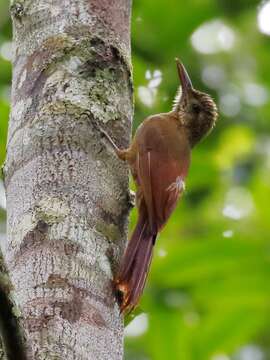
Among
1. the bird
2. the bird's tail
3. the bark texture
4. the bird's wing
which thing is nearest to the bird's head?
the bird

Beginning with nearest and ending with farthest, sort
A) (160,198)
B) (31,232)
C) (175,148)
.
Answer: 1. (31,232)
2. (160,198)
3. (175,148)

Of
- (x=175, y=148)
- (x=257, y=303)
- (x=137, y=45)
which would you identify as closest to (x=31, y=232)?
(x=257, y=303)

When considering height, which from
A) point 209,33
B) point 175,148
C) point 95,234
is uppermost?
point 95,234

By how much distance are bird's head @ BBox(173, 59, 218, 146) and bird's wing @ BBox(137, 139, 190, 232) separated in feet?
2.02

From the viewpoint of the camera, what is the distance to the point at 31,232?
2293mm

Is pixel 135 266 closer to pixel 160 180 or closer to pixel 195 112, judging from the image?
pixel 160 180

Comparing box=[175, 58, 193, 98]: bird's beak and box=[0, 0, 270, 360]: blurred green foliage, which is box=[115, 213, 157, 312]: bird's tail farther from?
box=[175, 58, 193, 98]: bird's beak

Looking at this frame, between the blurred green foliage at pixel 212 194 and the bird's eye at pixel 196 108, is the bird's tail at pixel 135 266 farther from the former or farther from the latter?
the bird's eye at pixel 196 108

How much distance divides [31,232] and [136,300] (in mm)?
451

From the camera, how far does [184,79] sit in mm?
4305

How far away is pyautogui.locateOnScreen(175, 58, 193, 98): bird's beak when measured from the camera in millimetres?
4121

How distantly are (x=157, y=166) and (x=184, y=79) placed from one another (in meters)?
0.72

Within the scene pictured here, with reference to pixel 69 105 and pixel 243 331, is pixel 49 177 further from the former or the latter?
pixel 243 331

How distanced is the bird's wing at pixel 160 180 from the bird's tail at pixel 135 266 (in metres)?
0.06
